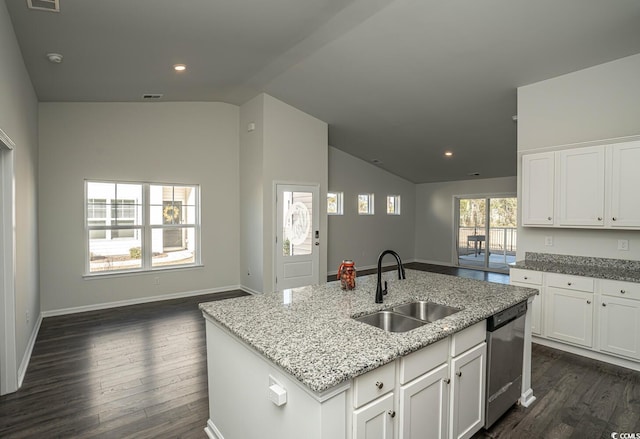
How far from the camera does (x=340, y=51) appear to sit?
404 centimetres

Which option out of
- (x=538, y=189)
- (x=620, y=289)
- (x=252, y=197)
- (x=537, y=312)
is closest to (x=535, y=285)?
(x=537, y=312)

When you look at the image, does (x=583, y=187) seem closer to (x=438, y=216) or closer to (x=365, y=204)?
(x=365, y=204)

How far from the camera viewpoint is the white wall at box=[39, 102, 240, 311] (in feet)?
15.8

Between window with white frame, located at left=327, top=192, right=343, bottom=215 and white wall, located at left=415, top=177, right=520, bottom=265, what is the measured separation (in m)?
2.93

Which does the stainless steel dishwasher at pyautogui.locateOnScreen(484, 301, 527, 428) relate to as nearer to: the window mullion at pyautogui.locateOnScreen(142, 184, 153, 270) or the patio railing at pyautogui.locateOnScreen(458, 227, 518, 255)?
the window mullion at pyautogui.locateOnScreen(142, 184, 153, 270)

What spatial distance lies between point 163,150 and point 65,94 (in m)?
1.46

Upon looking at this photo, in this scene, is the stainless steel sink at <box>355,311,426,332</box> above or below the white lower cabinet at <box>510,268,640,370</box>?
above

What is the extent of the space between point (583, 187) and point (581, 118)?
31.0 inches

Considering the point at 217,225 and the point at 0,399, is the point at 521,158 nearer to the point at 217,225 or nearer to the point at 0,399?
the point at 217,225

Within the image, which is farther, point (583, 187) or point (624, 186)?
point (583, 187)

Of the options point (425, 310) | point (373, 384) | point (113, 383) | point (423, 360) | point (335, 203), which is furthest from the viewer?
point (335, 203)

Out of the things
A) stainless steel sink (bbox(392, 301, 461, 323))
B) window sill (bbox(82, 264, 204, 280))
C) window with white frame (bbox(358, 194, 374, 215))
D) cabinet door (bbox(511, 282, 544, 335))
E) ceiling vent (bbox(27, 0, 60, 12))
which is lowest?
cabinet door (bbox(511, 282, 544, 335))

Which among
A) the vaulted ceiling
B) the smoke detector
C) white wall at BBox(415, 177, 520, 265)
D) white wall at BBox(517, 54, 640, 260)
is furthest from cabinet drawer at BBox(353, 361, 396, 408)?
white wall at BBox(415, 177, 520, 265)

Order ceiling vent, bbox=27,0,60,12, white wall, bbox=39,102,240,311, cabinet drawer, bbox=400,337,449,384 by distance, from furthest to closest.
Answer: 1. white wall, bbox=39,102,240,311
2. ceiling vent, bbox=27,0,60,12
3. cabinet drawer, bbox=400,337,449,384
